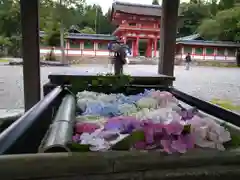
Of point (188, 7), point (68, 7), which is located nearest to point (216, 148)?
point (68, 7)

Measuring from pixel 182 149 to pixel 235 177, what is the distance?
0.15m

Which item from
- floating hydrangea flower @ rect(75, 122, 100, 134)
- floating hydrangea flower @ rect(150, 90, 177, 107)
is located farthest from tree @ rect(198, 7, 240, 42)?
floating hydrangea flower @ rect(75, 122, 100, 134)

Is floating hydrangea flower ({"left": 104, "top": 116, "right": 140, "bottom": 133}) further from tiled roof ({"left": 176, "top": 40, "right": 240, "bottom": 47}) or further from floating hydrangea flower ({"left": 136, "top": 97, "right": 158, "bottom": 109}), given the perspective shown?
tiled roof ({"left": 176, "top": 40, "right": 240, "bottom": 47})

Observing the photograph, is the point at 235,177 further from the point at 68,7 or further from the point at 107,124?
the point at 68,7

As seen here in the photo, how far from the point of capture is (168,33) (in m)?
2.82

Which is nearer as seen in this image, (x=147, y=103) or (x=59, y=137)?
(x=59, y=137)

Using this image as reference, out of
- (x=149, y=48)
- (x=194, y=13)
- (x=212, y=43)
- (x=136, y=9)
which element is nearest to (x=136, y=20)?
(x=136, y=9)

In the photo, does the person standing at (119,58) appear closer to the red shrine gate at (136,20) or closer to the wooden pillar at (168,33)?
the wooden pillar at (168,33)

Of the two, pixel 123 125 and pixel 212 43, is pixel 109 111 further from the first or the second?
pixel 212 43

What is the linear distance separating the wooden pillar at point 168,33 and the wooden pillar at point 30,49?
119 cm

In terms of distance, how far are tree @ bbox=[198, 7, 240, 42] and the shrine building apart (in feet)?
2.51

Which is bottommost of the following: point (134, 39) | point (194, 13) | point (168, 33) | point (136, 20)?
point (168, 33)

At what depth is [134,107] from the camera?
4.60ft

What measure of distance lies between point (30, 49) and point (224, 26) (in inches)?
757
